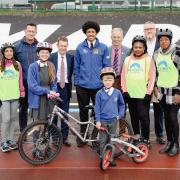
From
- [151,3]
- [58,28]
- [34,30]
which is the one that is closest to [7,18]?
[58,28]

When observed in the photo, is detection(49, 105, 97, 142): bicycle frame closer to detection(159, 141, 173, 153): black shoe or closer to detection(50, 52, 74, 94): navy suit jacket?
detection(50, 52, 74, 94): navy suit jacket

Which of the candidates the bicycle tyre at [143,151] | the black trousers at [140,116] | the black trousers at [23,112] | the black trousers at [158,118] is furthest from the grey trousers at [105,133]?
the black trousers at [23,112]

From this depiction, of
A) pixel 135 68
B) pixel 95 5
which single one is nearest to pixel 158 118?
pixel 135 68

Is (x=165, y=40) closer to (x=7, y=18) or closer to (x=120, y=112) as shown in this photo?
(x=120, y=112)

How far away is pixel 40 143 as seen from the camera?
6.14 m

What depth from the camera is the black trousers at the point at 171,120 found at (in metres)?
6.41

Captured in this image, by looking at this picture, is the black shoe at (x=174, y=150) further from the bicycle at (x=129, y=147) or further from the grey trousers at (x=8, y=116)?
the grey trousers at (x=8, y=116)

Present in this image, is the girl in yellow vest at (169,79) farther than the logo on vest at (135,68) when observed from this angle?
No

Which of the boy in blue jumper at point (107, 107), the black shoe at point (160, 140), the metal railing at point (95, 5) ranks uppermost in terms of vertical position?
the metal railing at point (95, 5)

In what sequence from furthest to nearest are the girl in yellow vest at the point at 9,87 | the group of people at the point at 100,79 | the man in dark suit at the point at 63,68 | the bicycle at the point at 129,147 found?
the man in dark suit at the point at 63,68
the girl in yellow vest at the point at 9,87
the group of people at the point at 100,79
the bicycle at the point at 129,147

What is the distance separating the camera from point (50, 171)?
5.95m

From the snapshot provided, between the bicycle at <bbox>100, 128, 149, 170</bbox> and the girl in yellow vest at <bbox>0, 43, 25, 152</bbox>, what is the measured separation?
1.45 meters

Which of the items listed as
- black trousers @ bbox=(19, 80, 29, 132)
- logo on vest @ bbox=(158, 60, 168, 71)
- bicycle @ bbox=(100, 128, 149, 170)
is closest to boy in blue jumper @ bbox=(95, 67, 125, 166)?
bicycle @ bbox=(100, 128, 149, 170)

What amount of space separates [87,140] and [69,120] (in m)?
0.47
